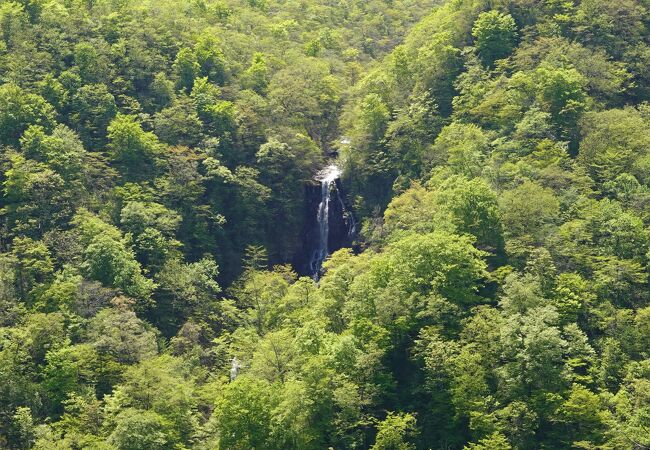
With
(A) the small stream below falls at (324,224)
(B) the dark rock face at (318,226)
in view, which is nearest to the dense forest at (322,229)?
(B) the dark rock face at (318,226)

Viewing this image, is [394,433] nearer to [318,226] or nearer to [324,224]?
[324,224]

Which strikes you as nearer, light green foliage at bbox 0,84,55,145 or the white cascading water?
light green foliage at bbox 0,84,55,145

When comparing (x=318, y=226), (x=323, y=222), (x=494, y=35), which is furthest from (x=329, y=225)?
(x=494, y=35)

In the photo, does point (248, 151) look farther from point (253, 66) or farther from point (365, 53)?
point (365, 53)

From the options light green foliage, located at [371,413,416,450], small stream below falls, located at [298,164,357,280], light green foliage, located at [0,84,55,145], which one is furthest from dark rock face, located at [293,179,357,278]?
light green foliage, located at [371,413,416,450]

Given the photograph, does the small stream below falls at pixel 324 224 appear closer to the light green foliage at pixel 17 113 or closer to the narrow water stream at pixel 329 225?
the narrow water stream at pixel 329 225

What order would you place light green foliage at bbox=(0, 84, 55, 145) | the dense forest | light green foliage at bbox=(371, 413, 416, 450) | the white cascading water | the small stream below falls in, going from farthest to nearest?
the small stream below falls, the white cascading water, light green foliage at bbox=(0, 84, 55, 145), the dense forest, light green foliage at bbox=(371, 413, 416, 450)

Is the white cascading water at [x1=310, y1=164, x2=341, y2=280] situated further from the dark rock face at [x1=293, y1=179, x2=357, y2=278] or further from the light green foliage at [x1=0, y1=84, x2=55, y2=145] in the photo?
the light green foliage at [x1=0, y1=84, x2=55, y2=145]
